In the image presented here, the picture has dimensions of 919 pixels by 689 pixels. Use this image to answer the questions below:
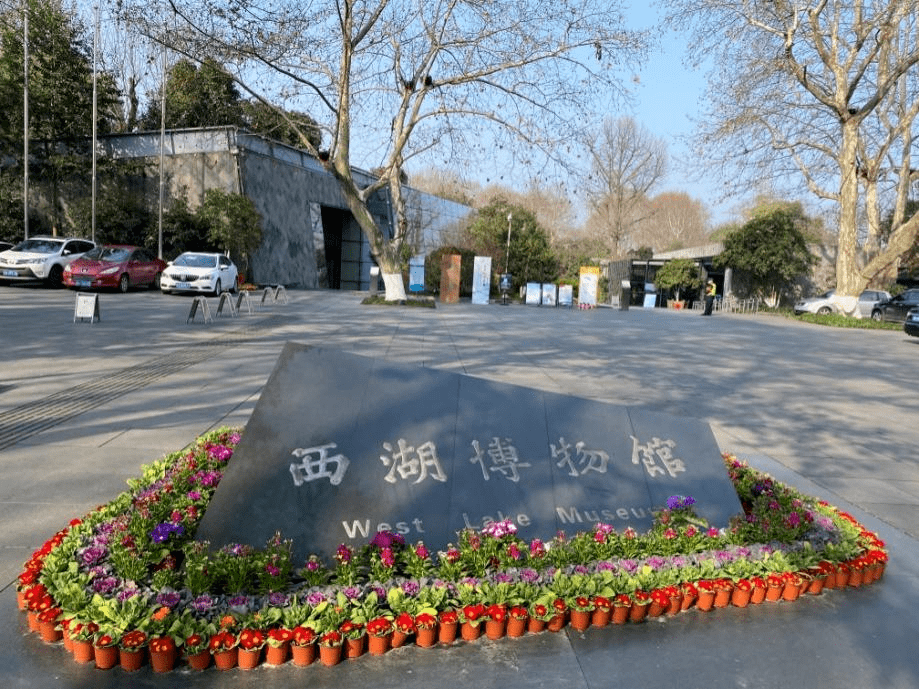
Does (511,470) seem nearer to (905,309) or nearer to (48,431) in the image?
(48,431)

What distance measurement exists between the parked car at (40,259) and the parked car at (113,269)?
20.8 inches

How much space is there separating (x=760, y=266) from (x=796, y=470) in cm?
2864

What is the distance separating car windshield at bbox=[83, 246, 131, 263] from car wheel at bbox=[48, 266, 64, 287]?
93 cm

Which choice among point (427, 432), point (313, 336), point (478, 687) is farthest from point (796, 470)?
point (313, 336)

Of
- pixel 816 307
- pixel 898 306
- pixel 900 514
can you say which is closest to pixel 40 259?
pixel 900 514

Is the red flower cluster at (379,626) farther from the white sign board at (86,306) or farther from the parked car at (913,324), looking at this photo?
the parked car at (913,324)

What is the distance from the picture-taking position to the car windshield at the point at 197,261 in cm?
2173

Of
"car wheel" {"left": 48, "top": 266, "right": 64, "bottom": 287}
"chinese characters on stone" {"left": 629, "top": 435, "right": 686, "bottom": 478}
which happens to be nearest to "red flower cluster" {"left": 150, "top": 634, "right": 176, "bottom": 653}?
"chinese characters on stone" {"left": 629, "top": 435, "right": 686, "bottom": 478}

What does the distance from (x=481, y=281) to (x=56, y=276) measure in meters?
16.1

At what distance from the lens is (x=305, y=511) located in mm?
3375

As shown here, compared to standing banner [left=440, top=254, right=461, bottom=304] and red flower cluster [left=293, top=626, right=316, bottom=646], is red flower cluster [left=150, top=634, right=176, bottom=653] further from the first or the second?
standing banner [left=440, top=254, right=461, bottom=304]

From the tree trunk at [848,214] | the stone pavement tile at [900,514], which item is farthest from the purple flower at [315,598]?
the tree trunk at [848,214]

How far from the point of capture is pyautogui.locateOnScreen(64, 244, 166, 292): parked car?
66.8ft

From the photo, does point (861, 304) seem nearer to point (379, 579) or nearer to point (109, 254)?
point (109, 254)
